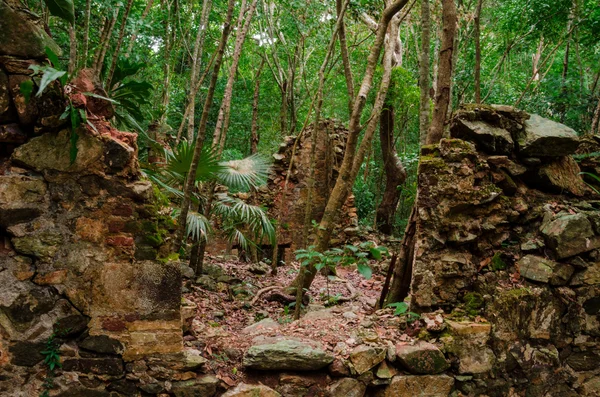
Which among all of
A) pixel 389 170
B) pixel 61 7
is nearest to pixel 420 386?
pixel 61 7

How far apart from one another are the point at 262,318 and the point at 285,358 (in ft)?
5.88

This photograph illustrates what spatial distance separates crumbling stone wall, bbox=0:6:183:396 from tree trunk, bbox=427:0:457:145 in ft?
9.84

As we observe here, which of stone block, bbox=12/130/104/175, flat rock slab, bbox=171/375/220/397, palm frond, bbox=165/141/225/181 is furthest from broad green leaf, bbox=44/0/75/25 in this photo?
flat rock slab, bbox=171/375/220/397

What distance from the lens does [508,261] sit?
3.90 metres

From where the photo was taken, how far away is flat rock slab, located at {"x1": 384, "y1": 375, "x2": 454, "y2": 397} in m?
3.34

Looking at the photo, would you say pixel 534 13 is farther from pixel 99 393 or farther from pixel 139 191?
pixel 99 393

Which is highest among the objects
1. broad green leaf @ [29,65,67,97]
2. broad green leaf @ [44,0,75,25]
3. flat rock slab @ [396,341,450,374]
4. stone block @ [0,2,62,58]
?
broad green leaf @ [44,0,75,25]

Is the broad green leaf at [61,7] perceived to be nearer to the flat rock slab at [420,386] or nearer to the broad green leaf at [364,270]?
the broad green leaf at [364,270]

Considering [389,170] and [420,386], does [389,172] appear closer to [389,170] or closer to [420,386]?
[389,170]

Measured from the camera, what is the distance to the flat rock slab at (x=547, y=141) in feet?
13.0

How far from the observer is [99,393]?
119 inches

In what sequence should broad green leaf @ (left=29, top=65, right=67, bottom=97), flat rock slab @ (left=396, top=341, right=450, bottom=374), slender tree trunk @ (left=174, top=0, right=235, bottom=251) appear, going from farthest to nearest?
slender tree trunk @ (left=174, top=0, right=235, bottom=251) < flat rock slab @ (left=396, top=341, right=450, bottom=374) < broad green leaf @ (left=29, top=65, right=67, bottom=97)

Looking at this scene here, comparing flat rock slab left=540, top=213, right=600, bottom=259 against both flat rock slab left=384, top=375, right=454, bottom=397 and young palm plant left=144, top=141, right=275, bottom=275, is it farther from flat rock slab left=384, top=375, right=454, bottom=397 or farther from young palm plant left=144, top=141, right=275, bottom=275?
young palm plant left=144, top=141, right=275, bottom=275

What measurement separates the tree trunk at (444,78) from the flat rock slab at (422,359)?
2166 millimetres
